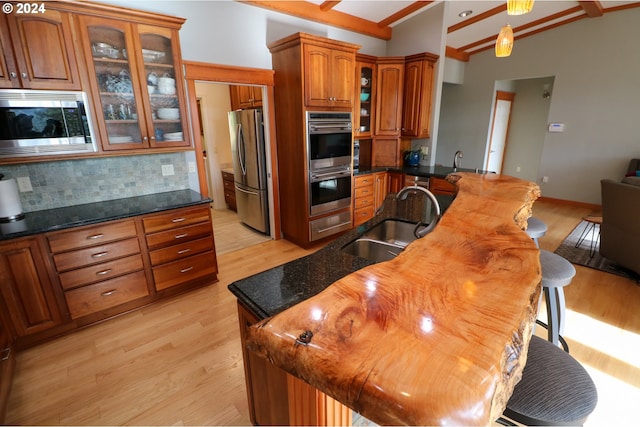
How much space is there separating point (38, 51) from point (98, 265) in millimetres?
1533

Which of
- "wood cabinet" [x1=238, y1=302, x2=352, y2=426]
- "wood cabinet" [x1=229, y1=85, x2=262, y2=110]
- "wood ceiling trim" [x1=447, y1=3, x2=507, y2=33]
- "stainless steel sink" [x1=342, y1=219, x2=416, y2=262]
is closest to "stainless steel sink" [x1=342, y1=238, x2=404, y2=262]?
"stainless steel sink" [x1=342, y1=219, x2=416, y2=262]

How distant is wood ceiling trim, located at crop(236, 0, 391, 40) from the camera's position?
10.8 ft

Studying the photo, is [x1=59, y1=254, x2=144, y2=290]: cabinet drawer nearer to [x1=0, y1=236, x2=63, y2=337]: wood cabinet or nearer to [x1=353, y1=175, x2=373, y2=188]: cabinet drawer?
[x1=0, y1=236, x2=63, y2=337]: wood cabinet

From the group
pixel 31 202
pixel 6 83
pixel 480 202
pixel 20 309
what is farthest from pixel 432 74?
pixel 20 309

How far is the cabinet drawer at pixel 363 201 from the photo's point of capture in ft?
13.7

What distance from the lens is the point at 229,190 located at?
534 centimetres

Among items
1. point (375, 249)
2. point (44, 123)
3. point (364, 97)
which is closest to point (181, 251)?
point (44, 123)

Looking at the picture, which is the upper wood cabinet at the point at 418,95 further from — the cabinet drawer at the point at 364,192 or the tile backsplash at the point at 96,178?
the tile backsplash at the point at 96,178

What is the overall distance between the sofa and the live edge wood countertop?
280cm

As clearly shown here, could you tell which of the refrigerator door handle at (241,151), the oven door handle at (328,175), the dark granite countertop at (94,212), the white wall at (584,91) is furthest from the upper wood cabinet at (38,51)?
the white wall at (584,91)

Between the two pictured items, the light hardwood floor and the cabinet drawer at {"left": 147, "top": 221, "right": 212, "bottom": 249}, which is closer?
the light hardwood floor

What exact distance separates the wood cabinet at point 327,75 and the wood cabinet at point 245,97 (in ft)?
2.58

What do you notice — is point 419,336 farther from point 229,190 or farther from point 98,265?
point 229,190

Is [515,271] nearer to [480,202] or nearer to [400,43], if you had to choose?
[480,202]
